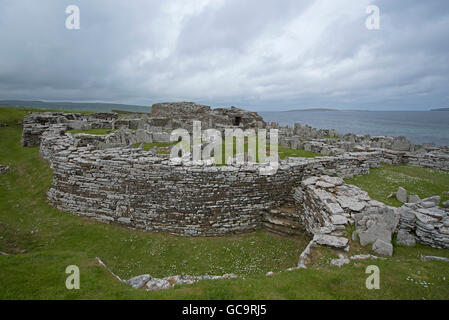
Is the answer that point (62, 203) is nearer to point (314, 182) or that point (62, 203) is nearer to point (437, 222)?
point (314, 182)

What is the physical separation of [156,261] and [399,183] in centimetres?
1355

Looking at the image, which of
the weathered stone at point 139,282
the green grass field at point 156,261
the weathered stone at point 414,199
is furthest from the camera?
the weathered stone at point 414,199

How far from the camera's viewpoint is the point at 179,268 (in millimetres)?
8773

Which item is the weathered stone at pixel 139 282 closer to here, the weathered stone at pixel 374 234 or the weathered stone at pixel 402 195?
the weathered stone at pixel 374 234

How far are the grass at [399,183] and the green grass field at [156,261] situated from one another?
412 mm

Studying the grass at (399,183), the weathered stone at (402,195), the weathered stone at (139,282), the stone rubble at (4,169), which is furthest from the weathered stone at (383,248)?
the stone rubble at (4,169)

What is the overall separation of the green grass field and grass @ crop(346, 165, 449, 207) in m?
0.41

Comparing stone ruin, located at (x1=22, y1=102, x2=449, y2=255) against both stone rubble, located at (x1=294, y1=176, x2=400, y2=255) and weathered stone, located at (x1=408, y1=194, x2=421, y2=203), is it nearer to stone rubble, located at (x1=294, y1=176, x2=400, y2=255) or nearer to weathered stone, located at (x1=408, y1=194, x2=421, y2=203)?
stone rubble, located at (x1=294, y1=176, x2=400, y2=255)

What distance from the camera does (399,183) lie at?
1182 cm

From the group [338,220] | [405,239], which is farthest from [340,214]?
[405,239]

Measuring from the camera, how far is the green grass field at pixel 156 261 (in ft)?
16.8

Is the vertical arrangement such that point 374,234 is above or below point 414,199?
below

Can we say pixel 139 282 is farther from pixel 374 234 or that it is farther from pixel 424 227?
pixel 424 227

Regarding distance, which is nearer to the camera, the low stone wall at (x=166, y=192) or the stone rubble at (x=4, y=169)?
the low stone wall at (x=166, y=192)
